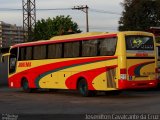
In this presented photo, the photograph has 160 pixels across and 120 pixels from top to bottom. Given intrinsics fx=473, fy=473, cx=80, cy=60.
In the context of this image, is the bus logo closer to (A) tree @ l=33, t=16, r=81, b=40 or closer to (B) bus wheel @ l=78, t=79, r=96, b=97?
(B) bus wheel @ l=78, t=79, r=96, b=97

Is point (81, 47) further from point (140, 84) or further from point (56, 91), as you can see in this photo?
point (56, 91)

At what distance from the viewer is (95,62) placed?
2262cm

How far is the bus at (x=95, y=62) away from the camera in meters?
21.4

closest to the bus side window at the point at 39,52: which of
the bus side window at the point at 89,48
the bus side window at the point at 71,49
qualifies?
the bus side window at the point at 71,49

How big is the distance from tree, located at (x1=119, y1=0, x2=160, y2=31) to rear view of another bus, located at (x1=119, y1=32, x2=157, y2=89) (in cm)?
4586

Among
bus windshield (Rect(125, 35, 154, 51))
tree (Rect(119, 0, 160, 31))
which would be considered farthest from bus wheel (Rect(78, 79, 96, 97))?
tree (Rect(119, 0, 160, 31))

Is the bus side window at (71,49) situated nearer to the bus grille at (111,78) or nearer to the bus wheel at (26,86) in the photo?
the bus grille at (111,78)

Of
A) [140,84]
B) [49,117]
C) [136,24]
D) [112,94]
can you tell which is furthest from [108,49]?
A: [136,24]

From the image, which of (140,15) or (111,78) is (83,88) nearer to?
(111,78)

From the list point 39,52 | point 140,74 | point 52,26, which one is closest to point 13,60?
point 39,52

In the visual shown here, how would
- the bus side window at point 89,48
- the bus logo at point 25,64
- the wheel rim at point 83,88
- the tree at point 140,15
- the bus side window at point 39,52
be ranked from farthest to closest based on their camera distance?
the tree at point 140,15, the bus logo at point 25,64, the bus side window at point 39,52, the wheel rim at point 83,88, the bus side window at point 89,48

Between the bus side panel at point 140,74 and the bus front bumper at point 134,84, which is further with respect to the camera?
the bus side panel at point 140,74

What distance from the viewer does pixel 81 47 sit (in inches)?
929

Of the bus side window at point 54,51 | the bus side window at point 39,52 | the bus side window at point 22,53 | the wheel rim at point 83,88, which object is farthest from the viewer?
the bus side window at point 22,53
